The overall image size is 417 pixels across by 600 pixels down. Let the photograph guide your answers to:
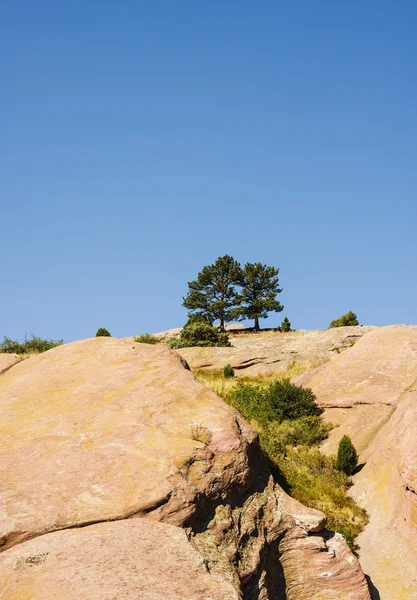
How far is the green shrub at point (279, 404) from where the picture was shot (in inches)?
987

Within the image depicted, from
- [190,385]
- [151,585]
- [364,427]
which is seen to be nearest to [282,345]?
[364,427]

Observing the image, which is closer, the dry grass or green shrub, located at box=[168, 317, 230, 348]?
the dry grass

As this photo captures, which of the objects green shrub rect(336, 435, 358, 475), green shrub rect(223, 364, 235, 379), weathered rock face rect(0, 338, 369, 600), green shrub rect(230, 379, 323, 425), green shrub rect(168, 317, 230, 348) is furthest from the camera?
green shrub rect(168, 317, 230, 348)

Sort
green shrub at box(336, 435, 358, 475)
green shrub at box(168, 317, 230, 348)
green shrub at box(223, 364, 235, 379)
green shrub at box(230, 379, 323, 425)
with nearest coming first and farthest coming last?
1. green shrub at box(336, 435, 358, 475)
2. green shrub at box(230, 379, 323, 425)
3. green shrub at box(223, 364, 235, 379)
4. green shrub at box(168, 317, 230, 348)

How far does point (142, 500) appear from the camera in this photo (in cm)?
862

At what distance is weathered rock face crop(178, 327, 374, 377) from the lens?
37062mm

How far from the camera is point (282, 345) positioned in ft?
135

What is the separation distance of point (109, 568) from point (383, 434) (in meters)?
Answer: 15.7

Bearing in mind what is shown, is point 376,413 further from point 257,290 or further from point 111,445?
point 257,290

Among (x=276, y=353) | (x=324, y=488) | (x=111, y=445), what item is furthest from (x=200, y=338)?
(x=111, y=445)

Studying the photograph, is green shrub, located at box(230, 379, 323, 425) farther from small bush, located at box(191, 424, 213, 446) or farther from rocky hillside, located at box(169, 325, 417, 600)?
small bush, located at box(191, 424, 213, 446)

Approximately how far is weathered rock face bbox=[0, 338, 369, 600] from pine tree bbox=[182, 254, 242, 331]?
172 feet

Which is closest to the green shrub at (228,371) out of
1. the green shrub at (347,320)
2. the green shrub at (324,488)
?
the green shrub at (324,488)

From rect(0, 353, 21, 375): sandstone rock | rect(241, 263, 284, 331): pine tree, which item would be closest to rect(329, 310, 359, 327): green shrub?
rect(241, 263, 284, 331): pine tree
